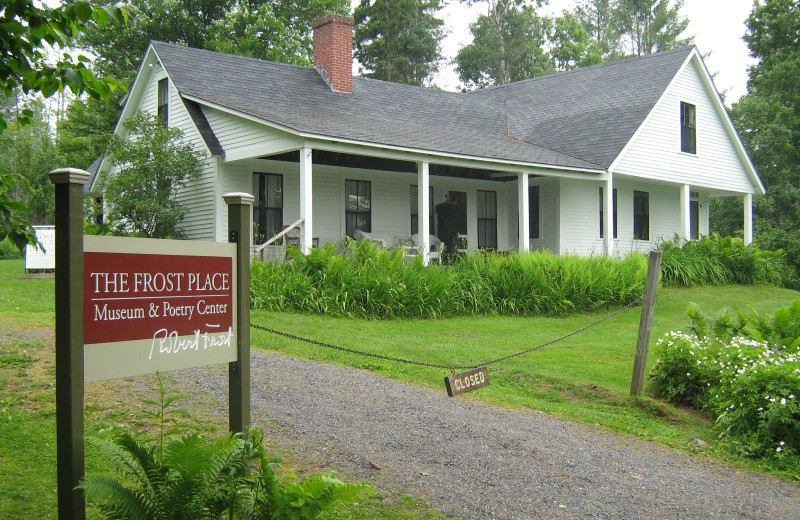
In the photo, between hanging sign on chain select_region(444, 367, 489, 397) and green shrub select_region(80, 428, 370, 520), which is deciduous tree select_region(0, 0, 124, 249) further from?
hanging sign on chain select_region(444, 367, 489, 397)

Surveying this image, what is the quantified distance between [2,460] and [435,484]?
2.89m

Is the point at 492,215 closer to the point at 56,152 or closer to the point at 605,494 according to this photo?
the point at 605,494

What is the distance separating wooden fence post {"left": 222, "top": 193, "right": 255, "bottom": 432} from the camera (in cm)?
445

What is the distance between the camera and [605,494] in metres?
5.25

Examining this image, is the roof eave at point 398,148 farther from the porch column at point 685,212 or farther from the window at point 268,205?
the porch column at point 685,212

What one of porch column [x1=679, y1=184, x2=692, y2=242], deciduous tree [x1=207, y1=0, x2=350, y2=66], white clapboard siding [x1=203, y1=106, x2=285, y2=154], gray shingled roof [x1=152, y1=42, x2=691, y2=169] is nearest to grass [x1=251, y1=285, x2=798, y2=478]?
gray shingled roof [x1=152, y1=42, x2=691, y2=169]

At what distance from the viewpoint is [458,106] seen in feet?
80.8

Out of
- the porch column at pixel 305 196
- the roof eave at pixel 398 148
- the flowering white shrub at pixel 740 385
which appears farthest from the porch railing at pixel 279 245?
the flowering white shrub at pixel 740 385

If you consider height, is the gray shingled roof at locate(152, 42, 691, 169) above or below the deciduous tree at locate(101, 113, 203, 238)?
above

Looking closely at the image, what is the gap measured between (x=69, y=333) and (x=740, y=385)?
237 inches

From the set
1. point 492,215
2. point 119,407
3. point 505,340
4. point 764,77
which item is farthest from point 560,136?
point 119,407

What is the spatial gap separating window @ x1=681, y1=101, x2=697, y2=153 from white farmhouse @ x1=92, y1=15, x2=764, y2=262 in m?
0.06

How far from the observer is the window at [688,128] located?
23594 millimetres

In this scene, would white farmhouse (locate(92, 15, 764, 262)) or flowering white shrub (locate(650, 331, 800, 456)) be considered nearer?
flowering white shrub (locate(650, 331, 800, 456))
